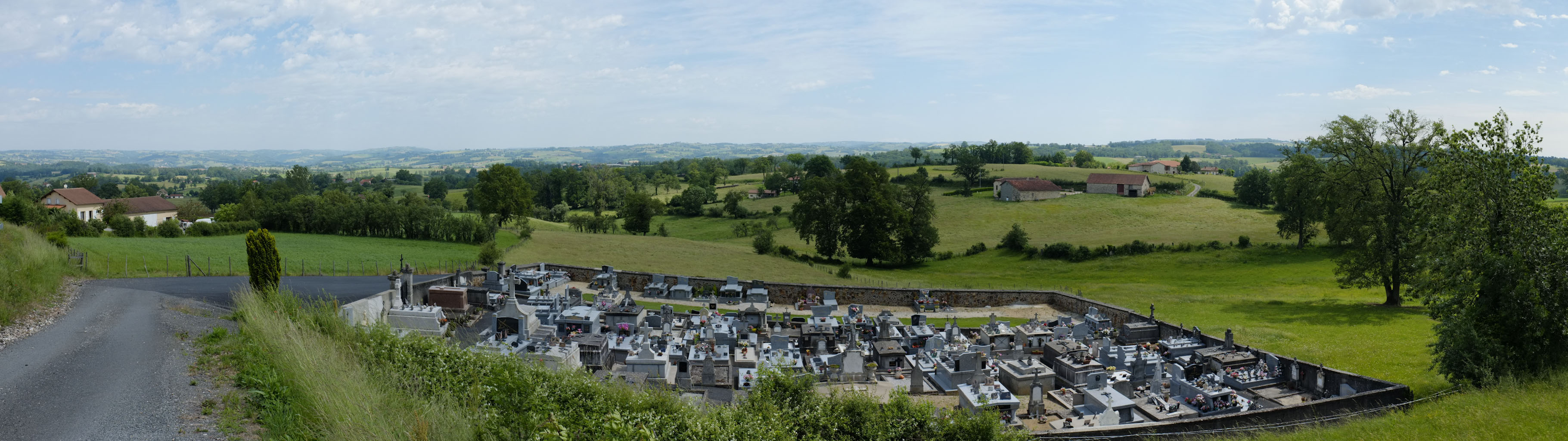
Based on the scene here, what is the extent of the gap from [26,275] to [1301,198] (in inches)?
2379

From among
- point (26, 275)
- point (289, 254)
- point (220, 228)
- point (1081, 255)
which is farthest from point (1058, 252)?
point (220, 228)

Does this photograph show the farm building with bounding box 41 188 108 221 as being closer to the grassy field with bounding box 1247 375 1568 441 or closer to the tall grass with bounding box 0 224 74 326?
the tall grass with bounding box 0 224 74 326

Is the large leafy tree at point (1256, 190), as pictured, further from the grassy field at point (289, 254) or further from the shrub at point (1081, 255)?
the grassy field at point (289, 254)

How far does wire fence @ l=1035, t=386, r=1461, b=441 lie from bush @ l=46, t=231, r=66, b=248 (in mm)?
40128

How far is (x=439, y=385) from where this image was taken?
41.5 feet

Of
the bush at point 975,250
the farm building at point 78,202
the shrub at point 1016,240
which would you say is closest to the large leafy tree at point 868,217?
the bush at point 975,250

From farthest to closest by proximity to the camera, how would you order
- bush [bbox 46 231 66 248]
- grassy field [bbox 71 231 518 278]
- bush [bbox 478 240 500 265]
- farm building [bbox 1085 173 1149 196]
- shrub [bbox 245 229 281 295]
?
farm building [bbox 1085 173 1149 196] → bush [bbox 478 240 500 265] → grassy field [bbox 71 231 518 278] → bush [bbox 46 231 66 248] → shrub [bbox 245 229 281 295]

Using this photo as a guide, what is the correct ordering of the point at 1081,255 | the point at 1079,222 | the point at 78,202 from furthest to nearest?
the point at 78,202 < the point at 1079,222 < the point at 1081,255

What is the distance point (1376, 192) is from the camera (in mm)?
33719

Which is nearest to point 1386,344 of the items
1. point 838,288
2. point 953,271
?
point 838,288

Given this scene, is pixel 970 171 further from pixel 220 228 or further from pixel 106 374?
pixel 106 374

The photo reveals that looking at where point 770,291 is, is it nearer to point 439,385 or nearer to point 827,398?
point 827,398

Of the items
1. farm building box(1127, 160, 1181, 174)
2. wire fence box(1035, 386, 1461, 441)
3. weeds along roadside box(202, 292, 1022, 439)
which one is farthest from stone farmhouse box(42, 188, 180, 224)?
farm building box(1127, 160, 1181, 174)

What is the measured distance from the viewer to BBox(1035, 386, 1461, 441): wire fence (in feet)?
53.3
